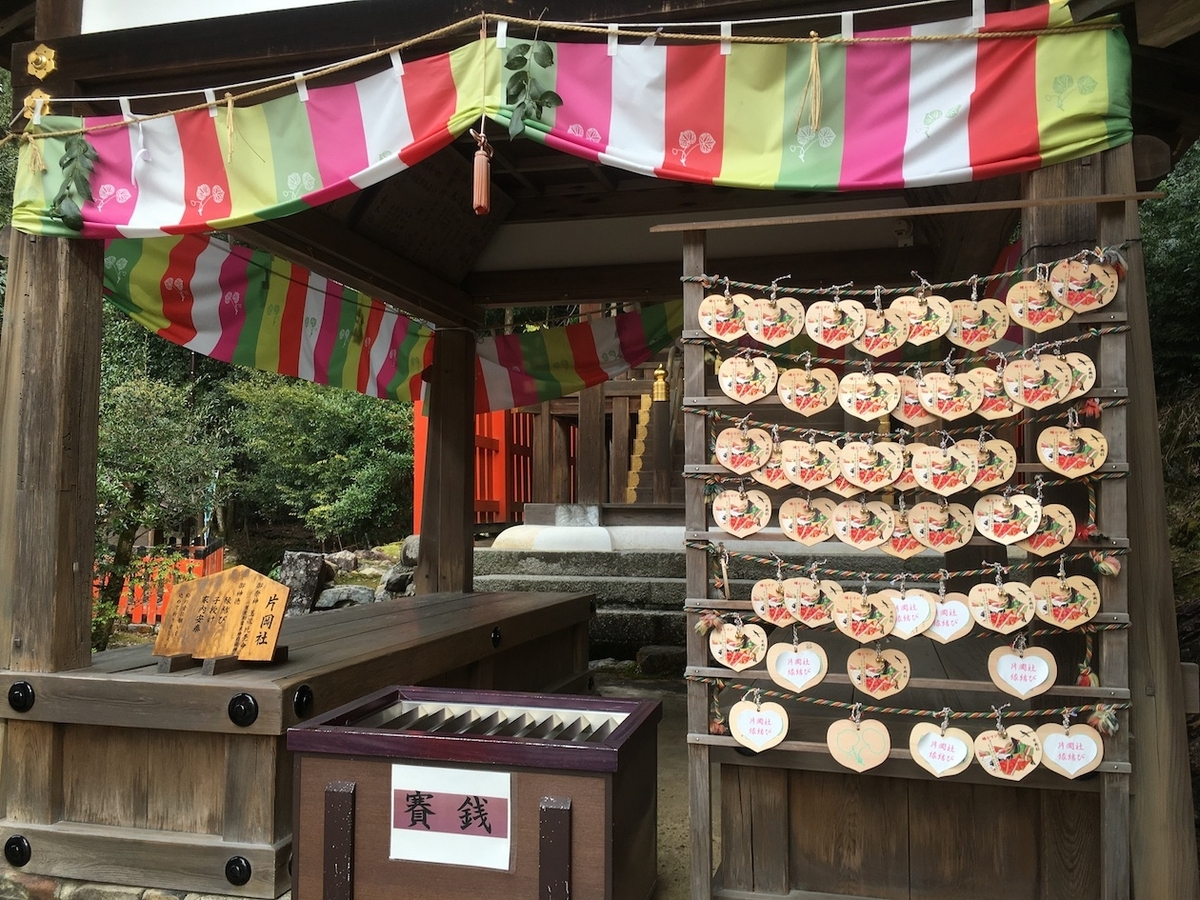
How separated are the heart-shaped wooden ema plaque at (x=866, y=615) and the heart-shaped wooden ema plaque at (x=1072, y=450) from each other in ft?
1.98

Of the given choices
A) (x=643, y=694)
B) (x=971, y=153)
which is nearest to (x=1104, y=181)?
(x=971, y=153)

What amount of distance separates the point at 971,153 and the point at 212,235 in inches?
165

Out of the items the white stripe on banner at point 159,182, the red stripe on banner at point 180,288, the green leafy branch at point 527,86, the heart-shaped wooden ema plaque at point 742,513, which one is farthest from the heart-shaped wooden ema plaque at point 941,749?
the red stripe on banner at point 180,288

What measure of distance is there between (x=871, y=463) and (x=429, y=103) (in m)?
1.92

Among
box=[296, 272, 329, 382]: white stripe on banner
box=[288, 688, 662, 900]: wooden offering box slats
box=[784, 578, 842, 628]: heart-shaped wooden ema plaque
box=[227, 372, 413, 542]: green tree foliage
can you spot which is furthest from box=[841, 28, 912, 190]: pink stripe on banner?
box=[227, 372, 413, 542]: green tree foliage

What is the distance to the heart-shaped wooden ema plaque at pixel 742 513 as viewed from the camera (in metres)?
2.61

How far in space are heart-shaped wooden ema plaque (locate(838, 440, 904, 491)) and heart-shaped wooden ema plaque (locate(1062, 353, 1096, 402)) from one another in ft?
1.69

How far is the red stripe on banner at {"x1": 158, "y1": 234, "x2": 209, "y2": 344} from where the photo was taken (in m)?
4.73

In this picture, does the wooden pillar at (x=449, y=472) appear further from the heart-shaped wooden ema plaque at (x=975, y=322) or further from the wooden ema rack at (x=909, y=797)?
the heart-shaped wooden ema plaque at (x=975, y=322)

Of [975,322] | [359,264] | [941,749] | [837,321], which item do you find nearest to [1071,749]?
[941,749]

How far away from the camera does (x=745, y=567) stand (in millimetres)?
8203

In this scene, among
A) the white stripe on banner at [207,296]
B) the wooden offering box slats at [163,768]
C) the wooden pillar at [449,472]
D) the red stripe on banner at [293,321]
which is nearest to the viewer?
the wooden offering box slats at [163,768]

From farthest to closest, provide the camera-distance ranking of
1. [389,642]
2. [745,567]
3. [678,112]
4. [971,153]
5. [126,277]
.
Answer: [745,567], [126,277], [389,642], [678,112], [971,153]

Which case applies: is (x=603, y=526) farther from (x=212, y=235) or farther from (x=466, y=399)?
(x=212, y=235)
